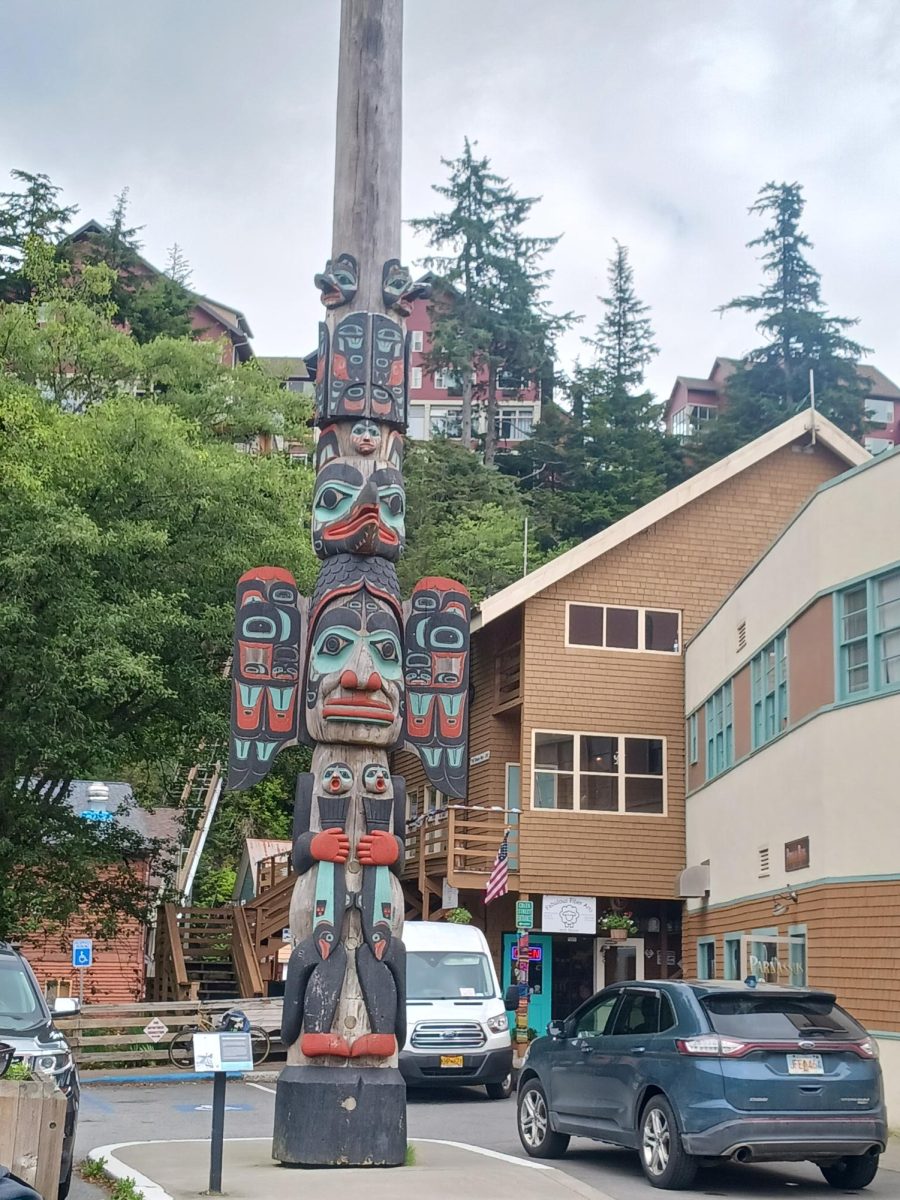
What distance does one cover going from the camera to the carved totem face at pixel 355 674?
12.3 metres

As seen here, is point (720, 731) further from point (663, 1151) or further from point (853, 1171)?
point (663, 1151)

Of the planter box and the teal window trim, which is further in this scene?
the teal window trim

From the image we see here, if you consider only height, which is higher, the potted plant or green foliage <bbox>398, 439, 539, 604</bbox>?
green foliage <bbox>398, 439, 539, 604</bbox>

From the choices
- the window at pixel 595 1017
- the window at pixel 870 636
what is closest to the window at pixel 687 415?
the window at pixel 870 636

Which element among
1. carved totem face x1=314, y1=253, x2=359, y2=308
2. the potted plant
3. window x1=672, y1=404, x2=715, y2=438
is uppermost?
window x1=672, y1=404, x2=715, y2=438

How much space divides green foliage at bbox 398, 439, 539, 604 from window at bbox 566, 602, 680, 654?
1186 cm

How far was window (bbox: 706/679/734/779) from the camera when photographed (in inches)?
980

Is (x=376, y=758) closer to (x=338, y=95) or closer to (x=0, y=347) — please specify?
(x=338, y=95)

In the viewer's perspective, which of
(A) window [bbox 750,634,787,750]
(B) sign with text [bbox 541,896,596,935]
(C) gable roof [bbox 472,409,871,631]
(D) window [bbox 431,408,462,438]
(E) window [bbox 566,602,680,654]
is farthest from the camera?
(D) window [bbox 431,408,462,438]

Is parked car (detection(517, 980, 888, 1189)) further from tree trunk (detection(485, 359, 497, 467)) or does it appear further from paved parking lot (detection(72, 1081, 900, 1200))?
tree trunk (detection(485, 359, 497, 467))

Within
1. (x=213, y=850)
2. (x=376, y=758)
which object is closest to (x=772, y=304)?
(x=213, y=850)

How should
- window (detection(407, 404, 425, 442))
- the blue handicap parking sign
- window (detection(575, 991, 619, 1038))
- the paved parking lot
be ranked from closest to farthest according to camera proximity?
the paved parking lot → window (detection(575, 991, 619, 1038)) → the blue handicap parking sign → window (detection(407, 404, 425, 442))

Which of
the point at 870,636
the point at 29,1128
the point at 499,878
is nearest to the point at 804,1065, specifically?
the point at 29,1128

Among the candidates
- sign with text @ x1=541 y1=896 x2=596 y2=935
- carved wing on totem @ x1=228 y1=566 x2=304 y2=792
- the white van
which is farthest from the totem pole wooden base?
sign with text @ x1=541 y1=896 x2=596 y2=935
